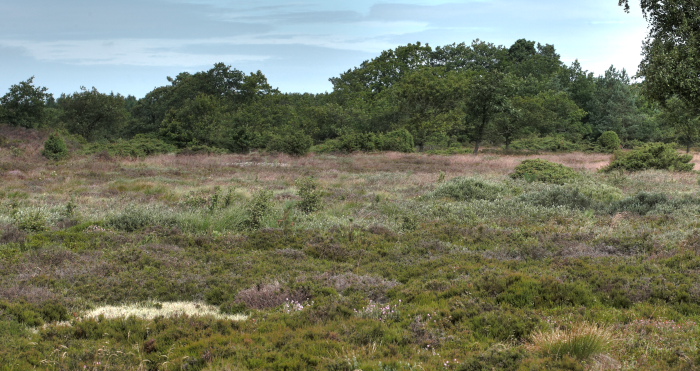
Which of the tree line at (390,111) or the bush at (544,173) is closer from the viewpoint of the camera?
the bush at (544,173)

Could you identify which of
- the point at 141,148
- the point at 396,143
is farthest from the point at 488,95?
the point at 141,148

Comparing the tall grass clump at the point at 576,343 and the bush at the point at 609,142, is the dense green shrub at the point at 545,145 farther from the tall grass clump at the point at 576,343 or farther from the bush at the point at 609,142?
the tall grass clump at the point at 576,343

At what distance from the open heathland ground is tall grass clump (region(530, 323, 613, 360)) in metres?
0.02

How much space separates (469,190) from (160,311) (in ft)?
42.5

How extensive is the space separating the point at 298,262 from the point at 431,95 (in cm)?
4023

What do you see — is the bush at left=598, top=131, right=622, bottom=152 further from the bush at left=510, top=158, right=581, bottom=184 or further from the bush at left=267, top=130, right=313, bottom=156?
the bush at left=267, top=130, right=313, bottom=156

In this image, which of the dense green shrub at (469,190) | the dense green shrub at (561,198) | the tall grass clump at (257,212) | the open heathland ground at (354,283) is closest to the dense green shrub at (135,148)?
the open heathland ground at (354,283)

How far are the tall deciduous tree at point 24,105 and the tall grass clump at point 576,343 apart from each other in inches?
2206

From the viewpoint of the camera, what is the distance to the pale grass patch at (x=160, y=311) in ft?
21.0

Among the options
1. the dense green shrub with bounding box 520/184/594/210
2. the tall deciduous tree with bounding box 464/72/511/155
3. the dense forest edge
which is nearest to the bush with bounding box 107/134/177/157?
the dense forest edge

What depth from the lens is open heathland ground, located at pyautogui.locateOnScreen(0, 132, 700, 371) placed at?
5.04 metres

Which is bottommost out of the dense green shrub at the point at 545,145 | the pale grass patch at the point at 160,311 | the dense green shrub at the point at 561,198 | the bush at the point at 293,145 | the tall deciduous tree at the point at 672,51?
the pale grass patch at the point at 160,311

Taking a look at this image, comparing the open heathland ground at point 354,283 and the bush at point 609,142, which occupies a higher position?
the bush at point 609,142

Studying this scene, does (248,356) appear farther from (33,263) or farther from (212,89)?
(212,89)
